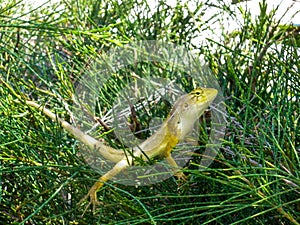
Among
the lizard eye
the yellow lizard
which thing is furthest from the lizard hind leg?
the lizard eye

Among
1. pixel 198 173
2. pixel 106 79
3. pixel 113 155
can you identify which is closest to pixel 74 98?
pixel 106 79

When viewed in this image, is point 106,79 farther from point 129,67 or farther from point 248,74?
point 248,74

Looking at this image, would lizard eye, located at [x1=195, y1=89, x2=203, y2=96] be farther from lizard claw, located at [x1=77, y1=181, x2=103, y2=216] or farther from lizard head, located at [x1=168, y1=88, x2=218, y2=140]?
lizard claw, located at [x1=77, y1=181, x2=103, y2=216]

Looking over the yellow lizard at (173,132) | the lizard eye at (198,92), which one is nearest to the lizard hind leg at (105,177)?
the yellow lizard at (173,132)

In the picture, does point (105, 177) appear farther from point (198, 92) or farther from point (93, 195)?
point (198, 92)

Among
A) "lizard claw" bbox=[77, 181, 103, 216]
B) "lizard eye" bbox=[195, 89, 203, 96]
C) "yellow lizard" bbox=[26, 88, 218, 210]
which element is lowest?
"lizard claw" bbox=[77, 181, 103, 216]

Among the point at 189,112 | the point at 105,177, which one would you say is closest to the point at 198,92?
the point at 189,112

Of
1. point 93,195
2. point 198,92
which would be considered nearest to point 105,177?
point 93,195
